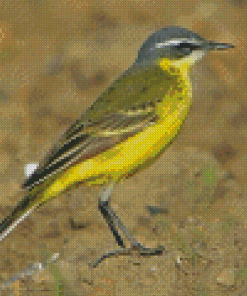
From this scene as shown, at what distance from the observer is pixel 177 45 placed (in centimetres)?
638

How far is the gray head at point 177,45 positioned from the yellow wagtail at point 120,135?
1 centimetres

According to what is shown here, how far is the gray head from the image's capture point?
250 inches

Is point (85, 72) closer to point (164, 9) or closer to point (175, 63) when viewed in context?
point (164, 9)

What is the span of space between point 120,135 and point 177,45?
1.13 metres

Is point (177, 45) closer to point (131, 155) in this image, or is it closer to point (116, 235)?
point (131, 155)

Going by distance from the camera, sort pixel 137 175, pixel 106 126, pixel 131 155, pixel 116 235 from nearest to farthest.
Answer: pixel 131 155, pixel 106 126, pixel 116 235, pixel 137 175

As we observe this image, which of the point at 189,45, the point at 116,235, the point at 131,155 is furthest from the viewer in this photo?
the point at 116,235

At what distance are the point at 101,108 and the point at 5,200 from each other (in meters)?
3.55

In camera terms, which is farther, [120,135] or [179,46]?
[179,46]

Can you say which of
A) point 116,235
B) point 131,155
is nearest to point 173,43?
point 131,155

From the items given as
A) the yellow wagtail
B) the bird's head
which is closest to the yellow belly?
the yellow wagtail

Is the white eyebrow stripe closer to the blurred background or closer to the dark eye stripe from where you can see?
the dark eye stripe

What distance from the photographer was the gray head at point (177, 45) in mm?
6359

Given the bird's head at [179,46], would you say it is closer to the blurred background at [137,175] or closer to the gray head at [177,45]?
the gray head at [177,45]
